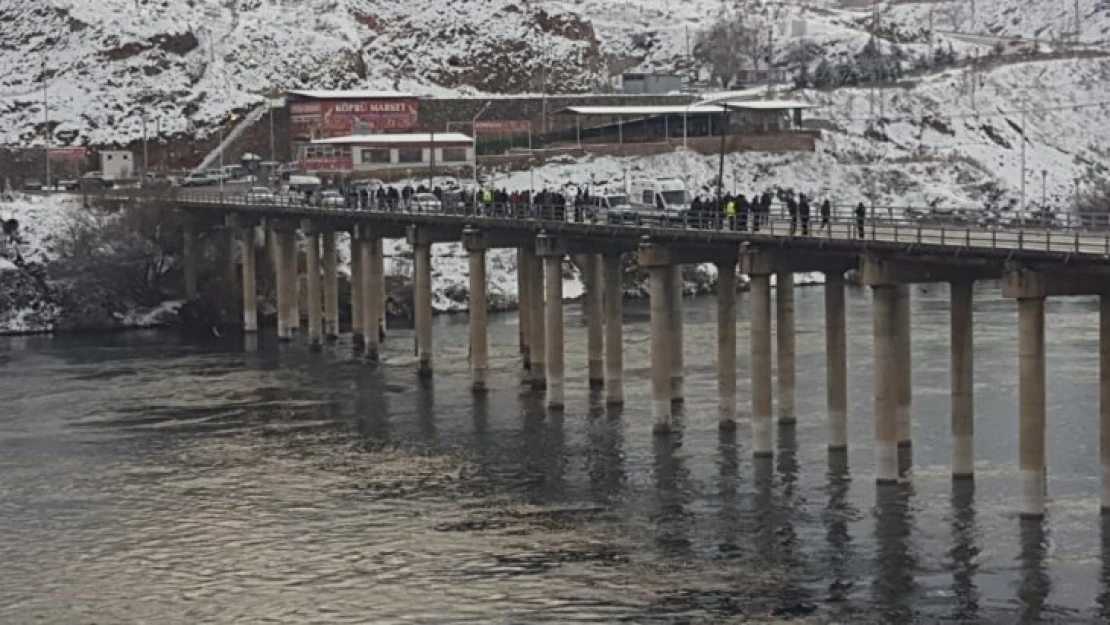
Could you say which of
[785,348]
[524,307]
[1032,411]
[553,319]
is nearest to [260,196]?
[524,307]

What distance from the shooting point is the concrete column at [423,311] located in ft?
299

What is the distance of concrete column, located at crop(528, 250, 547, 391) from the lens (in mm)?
84438

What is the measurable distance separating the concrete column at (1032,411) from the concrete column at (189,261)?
270 feet

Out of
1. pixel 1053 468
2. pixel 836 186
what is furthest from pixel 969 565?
pixel 836 186

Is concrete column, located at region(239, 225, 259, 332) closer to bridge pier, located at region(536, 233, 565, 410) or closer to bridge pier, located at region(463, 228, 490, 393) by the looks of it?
bridge pier, located at region(463, 228, 490, 393)

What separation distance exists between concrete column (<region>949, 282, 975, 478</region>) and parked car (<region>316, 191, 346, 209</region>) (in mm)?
53331

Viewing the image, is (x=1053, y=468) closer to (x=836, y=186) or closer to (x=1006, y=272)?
(x=1006, y=272)

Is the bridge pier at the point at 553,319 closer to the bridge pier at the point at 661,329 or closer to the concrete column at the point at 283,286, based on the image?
the bridge pier at the point at 661,329

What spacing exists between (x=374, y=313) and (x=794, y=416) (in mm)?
33160

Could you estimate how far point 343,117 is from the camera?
171500 mm

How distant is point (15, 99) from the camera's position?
6880 inches

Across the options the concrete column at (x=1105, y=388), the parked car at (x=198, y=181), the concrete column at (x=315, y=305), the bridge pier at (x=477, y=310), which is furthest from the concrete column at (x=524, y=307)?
the parked car at (x=198, y=181)

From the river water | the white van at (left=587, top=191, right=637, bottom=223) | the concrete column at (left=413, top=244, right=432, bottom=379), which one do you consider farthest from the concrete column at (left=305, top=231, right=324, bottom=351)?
the white van at (left=587, top=191, right=637, bottom=223)

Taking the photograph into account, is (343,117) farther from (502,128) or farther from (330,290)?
(330,290)
